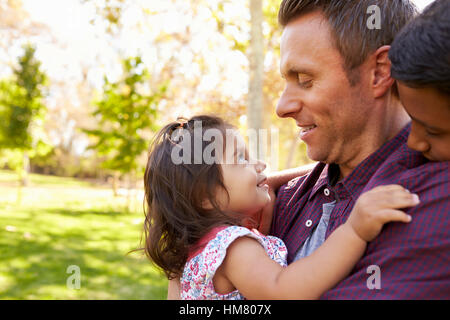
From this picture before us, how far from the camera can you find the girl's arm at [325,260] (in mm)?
1312

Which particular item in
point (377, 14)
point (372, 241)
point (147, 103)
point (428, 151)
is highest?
point (147, 103)

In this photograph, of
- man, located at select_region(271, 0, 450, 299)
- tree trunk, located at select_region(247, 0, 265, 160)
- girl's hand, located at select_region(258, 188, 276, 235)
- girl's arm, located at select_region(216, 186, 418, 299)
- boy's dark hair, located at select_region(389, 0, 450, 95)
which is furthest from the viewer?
tree trunk, located at select_region(247, 0, 265, 160)

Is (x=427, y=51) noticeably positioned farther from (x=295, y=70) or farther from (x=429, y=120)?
(x=295, y=70)

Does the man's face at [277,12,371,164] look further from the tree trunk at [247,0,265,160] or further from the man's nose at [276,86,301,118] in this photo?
the tree trunk at [247,0,265,160]

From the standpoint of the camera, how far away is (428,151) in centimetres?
143

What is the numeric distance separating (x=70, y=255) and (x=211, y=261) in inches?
294

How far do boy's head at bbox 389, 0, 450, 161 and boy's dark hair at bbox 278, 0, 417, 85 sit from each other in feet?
1.57

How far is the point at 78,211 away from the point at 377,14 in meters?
14.1

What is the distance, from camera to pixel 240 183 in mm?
1968

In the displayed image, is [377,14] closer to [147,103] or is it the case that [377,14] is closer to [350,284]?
[350,284]

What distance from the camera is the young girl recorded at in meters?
1.39

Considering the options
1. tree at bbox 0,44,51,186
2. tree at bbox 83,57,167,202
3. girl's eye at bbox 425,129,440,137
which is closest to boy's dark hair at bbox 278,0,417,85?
girl's eye at bbox 425,129,440,137

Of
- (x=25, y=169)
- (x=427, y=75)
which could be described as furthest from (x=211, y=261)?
(x=25, y=169)
